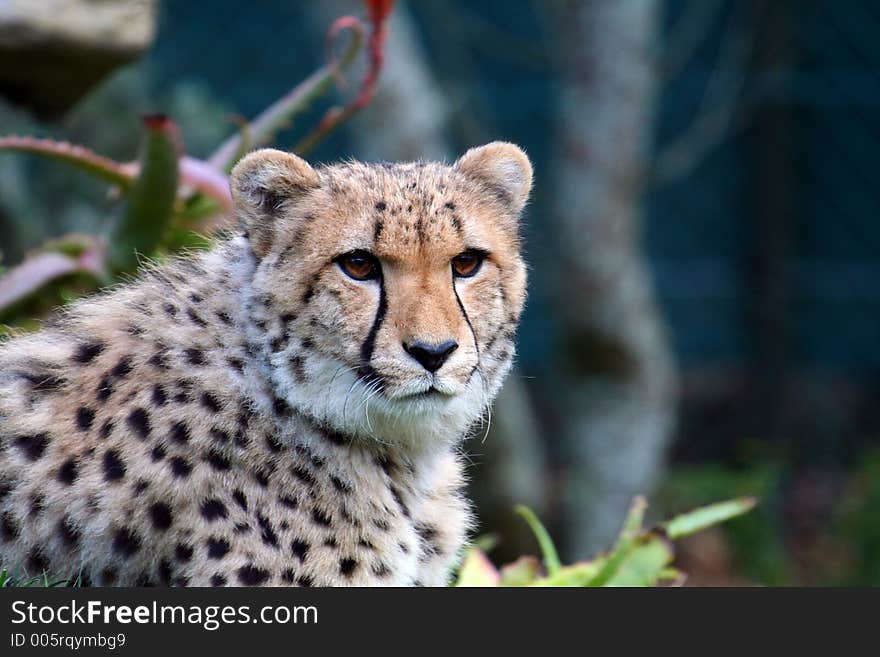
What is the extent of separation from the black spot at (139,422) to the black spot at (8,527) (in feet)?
0.99

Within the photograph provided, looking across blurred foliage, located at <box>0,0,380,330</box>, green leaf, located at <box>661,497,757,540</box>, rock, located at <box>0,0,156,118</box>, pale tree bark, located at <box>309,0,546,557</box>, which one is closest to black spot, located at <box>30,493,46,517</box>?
blurred foliage, located at <box>0,0,380,330</box>

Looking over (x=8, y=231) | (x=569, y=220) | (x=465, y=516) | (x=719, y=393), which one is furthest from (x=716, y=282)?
(x=465, y=516)

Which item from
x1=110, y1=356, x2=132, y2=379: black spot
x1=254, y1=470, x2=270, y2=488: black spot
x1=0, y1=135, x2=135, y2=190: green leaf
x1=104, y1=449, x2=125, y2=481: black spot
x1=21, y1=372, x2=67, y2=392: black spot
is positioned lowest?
x1=254, y1=470, x2=270, y2=488: black spot

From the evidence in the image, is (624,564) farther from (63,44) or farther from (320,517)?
(63,44)

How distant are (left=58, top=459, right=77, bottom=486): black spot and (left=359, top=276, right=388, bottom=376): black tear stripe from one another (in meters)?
0.60

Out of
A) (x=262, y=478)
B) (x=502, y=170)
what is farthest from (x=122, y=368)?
(x=502, y=170)

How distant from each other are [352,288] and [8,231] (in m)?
4.47

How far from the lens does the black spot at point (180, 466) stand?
2459 millimetres

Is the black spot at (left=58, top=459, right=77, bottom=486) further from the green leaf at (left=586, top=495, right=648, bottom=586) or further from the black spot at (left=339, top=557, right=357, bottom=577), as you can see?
the green leaf at (left=586, top=495, right=648, bottom=586)

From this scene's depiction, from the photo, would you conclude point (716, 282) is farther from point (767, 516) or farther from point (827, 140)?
point (767, 516)

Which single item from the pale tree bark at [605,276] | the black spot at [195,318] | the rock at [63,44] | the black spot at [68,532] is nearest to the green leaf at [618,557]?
the black spot at [195,318]

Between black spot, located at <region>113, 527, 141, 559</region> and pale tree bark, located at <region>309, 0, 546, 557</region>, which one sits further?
pale tree bark, located at <region>309, 0, 546, 557</region>

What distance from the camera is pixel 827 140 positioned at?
8516mm

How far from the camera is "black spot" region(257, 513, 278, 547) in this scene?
245cm
